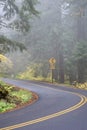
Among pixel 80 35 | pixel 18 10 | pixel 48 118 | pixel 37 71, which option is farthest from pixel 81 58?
pixel 48 118

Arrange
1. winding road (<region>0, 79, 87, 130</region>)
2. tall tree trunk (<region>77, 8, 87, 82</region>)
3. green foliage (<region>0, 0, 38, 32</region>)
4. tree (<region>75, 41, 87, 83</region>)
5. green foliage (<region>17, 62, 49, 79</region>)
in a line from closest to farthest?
winding road (<region>0, 79, 87, 130</region>) → green foliage (<region>0, 0, 38, 32</region>) → tree (<region>75, 41, 87, 83</region>) → tall tree trunk (<region>77, 8, 87, 82</region>) → green foliage (<region>17, 62, 49, 79</region>)

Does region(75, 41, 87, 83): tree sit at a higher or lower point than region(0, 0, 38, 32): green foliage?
lower

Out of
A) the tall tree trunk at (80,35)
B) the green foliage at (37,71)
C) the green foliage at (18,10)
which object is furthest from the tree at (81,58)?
the green foliage at (18,10)

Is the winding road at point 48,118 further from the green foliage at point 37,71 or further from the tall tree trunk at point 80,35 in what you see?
the green foliage at point 37,71

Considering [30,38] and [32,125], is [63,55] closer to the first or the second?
[30,38]

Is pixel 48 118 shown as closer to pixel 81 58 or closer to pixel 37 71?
pixel 81 58

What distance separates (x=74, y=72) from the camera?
42.9 metres

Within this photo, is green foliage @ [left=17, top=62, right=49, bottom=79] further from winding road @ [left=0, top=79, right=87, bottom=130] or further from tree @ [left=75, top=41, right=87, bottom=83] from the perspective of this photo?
winding road @ [left=0, top=79, right=87, bottom=130]

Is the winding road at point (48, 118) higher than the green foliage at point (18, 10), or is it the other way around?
the green foliage at point (18, 10)

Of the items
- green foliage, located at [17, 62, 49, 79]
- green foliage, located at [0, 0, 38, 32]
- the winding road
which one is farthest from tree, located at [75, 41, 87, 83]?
the winding road

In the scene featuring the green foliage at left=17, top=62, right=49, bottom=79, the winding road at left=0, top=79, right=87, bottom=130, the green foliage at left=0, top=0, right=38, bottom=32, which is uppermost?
the green foliage at left=0, top=0, right=38, bottom=32

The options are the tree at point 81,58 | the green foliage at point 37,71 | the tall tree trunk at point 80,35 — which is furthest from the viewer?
the green foliage at point 37,71

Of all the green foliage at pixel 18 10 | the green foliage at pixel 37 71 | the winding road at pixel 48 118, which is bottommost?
the winding road at pixel 48 118

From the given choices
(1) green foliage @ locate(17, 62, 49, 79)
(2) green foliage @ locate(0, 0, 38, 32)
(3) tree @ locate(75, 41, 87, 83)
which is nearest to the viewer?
(2) green foliage @ locate(0, 0, 38, 32)
